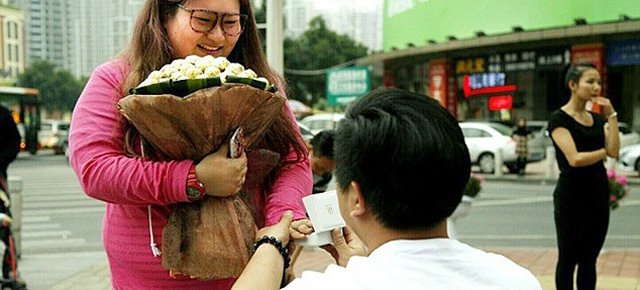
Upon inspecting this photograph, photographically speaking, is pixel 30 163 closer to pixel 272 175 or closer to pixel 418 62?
pixel 418 62

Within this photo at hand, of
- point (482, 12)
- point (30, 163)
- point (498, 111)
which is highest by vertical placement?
point (482, 12)

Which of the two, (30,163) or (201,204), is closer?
(201,204)

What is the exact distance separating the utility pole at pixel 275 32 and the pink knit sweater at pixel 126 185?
5321mm

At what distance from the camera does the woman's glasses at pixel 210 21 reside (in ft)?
6.26

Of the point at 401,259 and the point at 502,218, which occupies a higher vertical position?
the point at 401,259

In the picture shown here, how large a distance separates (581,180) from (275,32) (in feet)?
11.3

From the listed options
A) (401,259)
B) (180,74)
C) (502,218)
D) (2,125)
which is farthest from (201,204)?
(502,218)

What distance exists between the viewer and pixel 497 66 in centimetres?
2619

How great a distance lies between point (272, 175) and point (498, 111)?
2500cm

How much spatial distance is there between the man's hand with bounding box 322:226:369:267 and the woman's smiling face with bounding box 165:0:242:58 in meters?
0.54

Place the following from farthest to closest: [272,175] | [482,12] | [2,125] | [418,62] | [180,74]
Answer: [418,62] → [482,12] → [2,125] → [272,175] → [180,74]

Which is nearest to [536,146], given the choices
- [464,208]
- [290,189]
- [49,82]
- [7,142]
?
[464,208]

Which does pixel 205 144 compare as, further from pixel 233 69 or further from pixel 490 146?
pixel 490 146

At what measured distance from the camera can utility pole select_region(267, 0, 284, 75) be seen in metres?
7.20
